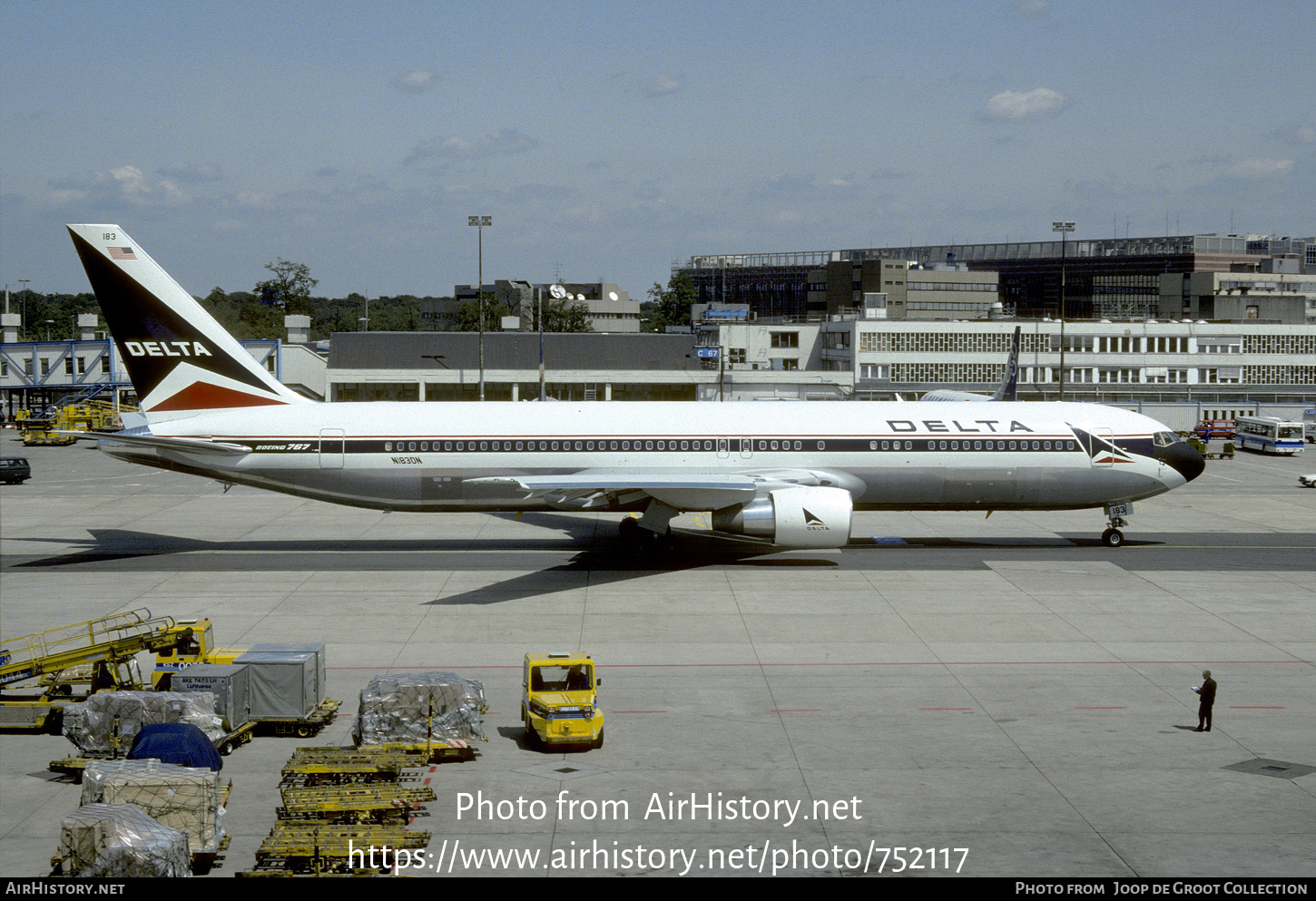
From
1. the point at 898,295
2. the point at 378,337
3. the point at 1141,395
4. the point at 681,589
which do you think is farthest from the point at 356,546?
the point at 898,295

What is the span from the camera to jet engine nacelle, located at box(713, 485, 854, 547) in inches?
1385

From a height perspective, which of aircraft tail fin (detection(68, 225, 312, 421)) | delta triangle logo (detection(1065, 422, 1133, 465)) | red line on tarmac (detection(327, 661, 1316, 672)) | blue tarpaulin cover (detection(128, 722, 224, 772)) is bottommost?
red line on tarmac (detection(327, 661, 1316, 672))

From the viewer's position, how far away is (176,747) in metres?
17.5

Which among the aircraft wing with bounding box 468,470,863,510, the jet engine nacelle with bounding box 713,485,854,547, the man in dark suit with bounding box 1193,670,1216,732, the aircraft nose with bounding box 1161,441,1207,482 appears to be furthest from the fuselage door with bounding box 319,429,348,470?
the aircraft nose with bounding box 1161,441,1207,482

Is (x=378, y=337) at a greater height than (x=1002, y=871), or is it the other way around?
(x=378, y=337)

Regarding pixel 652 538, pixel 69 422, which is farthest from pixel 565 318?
pixel 652 538

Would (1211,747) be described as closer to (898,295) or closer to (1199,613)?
(1199,613)

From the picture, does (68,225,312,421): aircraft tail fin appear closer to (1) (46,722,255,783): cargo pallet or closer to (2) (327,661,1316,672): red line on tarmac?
(2) (327,661,1316,672): red line on tarmac

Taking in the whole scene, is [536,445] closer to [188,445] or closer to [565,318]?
[188,445]

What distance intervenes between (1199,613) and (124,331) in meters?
35.0

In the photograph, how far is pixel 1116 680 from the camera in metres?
24.8

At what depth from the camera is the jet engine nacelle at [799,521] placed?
35.2 meters

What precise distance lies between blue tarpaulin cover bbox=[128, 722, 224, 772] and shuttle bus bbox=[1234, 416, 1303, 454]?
272ft

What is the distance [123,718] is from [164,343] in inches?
888
